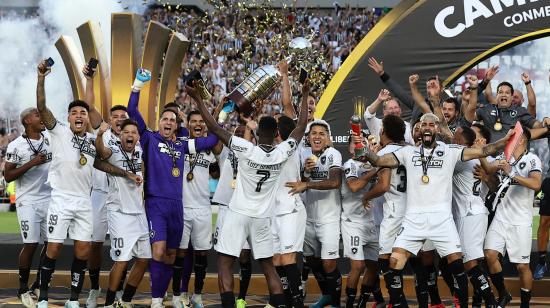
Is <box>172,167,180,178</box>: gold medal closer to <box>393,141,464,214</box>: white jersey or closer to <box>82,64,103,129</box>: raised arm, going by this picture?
<box>82,64,103,129</box>: raised arm

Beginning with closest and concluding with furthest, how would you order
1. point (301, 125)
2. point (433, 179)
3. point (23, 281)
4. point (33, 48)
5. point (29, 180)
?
point (433, 179) → point (301, 125) → point (23, 281) → point (29, 180) → point (33, 48)

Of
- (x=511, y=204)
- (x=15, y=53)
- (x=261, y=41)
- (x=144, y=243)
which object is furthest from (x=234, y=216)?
(x=15, y=53)

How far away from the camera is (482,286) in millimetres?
10703

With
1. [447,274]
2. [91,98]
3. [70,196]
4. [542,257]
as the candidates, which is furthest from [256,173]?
[542,257]

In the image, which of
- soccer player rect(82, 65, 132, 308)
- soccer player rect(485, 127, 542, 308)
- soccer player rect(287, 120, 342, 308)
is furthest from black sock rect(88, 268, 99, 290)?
soccer player rect(485, 127, 542, 308)

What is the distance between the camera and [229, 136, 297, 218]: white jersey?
34.1 ft

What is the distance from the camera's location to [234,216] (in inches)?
412

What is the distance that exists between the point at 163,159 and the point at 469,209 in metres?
3.43

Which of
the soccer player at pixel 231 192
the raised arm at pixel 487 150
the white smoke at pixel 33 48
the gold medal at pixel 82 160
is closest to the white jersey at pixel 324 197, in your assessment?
the soccer player at pixel 231 192

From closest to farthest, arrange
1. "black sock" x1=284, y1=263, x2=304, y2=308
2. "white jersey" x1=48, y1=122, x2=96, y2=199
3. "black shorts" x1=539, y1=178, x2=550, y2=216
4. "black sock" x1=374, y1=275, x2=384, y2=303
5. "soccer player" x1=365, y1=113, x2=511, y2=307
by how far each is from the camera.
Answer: "soccer player" x1=365, y1=113, x2=511, y2=307, "black sock" x1=284, y1=263, x2=304, y2=308, "white jersey" x1=48, y1=122, x2=96, y2=199, "black sock" x1=374, y1=275, x2=384, y2=303, "black shorts" x1=539, y1=178, x2=550, y2=216

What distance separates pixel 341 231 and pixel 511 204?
1942 mm

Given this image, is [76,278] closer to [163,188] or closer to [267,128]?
[163,188]

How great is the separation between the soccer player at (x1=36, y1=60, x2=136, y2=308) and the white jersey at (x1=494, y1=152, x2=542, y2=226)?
414 centimetres

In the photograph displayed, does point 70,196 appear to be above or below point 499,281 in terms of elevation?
above
